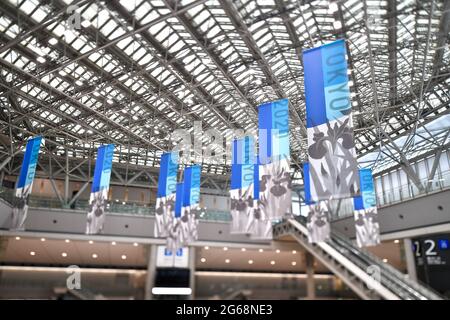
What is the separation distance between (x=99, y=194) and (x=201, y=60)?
34.4ft

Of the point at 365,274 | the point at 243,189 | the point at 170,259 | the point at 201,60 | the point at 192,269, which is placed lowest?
the point at 192,269

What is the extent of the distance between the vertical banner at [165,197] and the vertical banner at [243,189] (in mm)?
5699

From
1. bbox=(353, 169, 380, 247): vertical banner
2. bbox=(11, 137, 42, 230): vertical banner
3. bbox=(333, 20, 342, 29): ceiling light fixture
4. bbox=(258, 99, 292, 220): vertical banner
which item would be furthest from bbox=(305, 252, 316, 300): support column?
bbox=(11, 137, 42, 230): vertical banner

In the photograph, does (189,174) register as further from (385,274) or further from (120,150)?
(120,150)

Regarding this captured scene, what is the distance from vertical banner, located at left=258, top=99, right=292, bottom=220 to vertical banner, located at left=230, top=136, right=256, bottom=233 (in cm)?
221

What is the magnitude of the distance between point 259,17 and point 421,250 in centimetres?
1758

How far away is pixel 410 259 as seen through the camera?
883 inches

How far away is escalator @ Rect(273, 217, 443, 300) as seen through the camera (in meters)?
15.7

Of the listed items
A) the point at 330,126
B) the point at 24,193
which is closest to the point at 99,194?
the point at 24,193

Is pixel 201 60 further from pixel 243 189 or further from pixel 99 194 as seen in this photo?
pixel 99 194

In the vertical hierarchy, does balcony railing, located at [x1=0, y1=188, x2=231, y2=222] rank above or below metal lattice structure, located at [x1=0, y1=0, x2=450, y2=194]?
below

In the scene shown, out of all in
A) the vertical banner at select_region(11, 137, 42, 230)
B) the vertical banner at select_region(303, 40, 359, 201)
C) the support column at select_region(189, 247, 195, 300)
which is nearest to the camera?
the vertical banner at select_region(303, 40, 359, 201)

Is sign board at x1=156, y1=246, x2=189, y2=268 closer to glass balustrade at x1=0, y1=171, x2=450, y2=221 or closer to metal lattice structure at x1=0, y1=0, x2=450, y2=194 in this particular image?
glass balustrade at x1=0, y1=171, x2=450, y2=221
